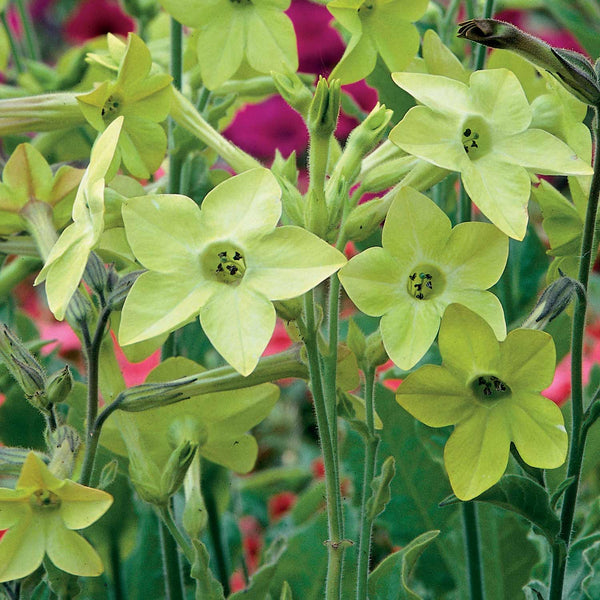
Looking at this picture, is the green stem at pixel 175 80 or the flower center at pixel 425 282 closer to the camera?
the flower center at pixel 425 282

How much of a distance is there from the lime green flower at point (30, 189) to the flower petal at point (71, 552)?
0.20 meters

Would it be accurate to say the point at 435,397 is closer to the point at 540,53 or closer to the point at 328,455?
the point at 328,455

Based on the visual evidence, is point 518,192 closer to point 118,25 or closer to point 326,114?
point 326,114

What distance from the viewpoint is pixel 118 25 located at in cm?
158

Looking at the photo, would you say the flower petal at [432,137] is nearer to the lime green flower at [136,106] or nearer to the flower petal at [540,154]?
the flower petal at [540,154]

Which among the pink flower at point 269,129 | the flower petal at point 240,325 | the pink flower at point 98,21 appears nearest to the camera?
the flower petal at point 240,325

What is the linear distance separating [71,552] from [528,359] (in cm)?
25

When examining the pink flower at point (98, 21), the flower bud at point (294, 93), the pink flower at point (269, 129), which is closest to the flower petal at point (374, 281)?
the flower bud at point (294, 93)

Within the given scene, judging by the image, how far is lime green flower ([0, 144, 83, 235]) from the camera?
Answer: 0.59 m

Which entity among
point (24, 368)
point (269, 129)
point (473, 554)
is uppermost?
point (24, 368)

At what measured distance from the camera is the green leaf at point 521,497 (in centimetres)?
50

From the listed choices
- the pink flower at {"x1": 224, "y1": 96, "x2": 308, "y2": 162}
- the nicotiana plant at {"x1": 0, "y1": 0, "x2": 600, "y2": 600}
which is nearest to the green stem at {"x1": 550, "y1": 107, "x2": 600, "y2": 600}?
the nicotiana plant at {"x1": 0, "y1": 0, "x2": 600, "y2": 600}

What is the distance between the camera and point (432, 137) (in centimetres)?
48

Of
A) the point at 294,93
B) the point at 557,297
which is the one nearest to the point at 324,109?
the point at 294,93
